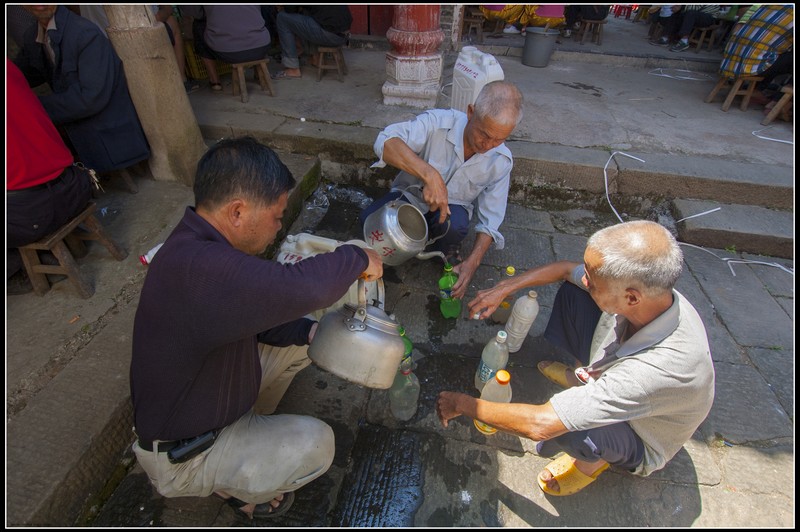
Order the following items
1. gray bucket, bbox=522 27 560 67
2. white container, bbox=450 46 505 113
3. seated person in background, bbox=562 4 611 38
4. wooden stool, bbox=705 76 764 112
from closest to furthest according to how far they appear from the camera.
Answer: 1. white container, bbox=450 46 505 113
2. wooden stool, bbox=705 76 764 112
3. gray bucket, bbox=522 27 560 67
4. seated person in background, bbox=562 4 611 38

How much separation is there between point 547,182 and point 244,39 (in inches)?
151

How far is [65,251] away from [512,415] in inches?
107

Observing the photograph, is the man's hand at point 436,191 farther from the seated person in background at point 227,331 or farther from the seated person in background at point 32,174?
the seated person in background at point 32,174

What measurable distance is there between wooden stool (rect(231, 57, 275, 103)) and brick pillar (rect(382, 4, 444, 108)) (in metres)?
1.50

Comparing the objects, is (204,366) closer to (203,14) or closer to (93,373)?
(93,373)

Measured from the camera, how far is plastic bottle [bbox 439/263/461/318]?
2.56m

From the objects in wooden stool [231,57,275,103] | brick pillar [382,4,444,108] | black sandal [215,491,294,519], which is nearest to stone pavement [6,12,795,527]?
black sandal [215,491,294,519]

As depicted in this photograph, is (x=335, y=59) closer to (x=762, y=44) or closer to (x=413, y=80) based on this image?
(x=413, y=80)

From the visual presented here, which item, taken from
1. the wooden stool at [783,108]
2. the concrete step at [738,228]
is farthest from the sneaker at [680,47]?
the concrete step at [738,228]

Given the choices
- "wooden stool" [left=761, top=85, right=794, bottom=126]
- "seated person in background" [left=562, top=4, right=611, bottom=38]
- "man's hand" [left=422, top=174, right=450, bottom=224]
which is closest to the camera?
"man's hand" [left=422, top=174, right=450, bottom=224]

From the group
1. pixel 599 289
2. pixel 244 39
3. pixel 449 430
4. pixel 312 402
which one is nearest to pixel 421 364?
pixel 449 430

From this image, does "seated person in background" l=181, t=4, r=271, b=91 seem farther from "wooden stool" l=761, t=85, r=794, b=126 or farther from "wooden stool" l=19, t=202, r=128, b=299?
"wooden stool" l=761, t=85, r=794, b=126

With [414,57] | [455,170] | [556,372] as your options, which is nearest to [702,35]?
[414,57]

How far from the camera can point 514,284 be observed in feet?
7.47
